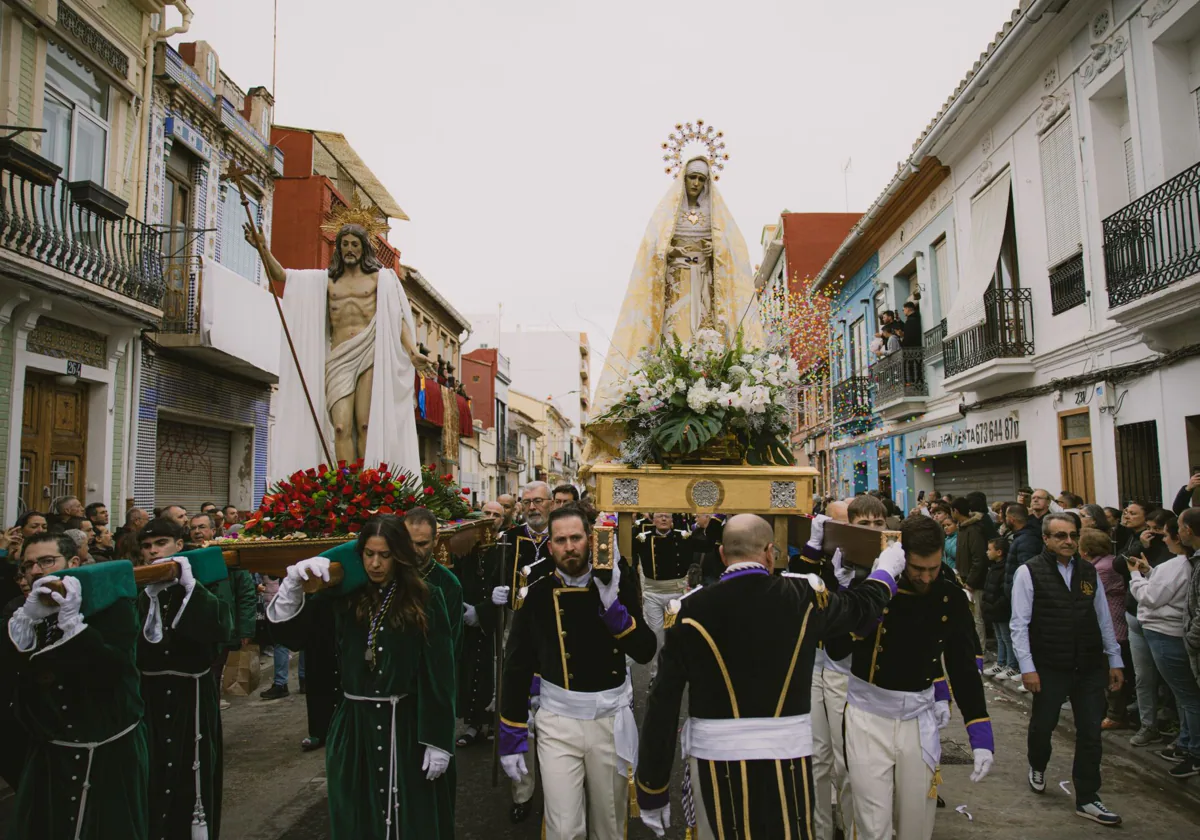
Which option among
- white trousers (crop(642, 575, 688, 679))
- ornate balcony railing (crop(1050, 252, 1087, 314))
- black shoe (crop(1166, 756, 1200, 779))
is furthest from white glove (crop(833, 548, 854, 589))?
ornate balcony railing (crop(1050, 252, 1087, 314))

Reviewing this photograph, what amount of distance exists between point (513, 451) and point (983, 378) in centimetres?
3697


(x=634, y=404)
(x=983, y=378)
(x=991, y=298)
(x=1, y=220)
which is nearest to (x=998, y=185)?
(x=991, y=298)

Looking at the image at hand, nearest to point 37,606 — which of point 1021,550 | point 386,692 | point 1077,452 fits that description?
point 386,692

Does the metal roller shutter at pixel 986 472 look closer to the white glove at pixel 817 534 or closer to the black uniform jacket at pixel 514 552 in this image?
the black uniform jacket at pixel 514 552

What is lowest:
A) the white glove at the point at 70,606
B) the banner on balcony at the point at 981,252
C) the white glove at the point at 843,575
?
the white glove at the point at 843,575

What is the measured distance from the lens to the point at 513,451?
48.0 metres

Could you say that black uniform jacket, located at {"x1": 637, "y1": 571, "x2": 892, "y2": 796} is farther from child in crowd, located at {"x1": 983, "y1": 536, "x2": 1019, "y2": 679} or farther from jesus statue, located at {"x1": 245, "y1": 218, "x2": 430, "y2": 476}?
child in crowd, located at {"x1": 983, "y1": 536, "x2": 1019, "y2": 679}

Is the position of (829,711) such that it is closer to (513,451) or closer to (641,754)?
(641,754)

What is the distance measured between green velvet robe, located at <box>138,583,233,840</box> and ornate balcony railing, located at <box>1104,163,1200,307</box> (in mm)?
9108

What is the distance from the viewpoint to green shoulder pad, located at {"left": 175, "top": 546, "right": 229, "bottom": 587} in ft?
12.4

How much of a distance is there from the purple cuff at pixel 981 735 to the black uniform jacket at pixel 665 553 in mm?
4642

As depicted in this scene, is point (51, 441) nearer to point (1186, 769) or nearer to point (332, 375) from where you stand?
point (332, 375)

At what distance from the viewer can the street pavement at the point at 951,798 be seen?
4953 millimetres

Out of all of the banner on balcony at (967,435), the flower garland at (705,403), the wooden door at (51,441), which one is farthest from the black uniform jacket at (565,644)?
the banner on balcony at (967,435)
